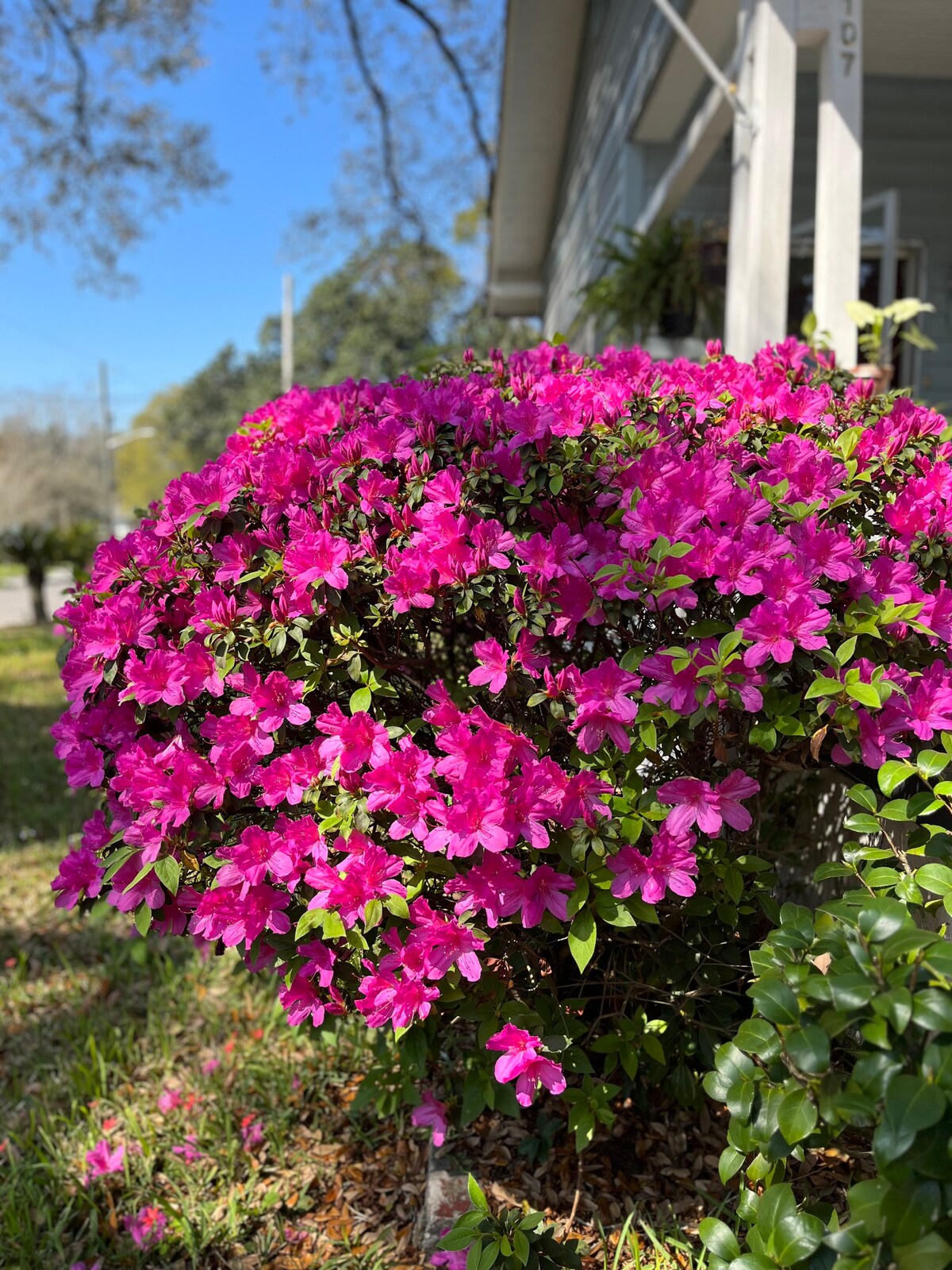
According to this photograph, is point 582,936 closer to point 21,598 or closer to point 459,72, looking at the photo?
point 459,72

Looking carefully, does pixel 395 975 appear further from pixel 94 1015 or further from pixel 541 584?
pixel 94 1015

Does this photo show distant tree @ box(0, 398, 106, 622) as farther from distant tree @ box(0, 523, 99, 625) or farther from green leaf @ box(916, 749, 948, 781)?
green leaf @ box(916, 749, 948, 781)

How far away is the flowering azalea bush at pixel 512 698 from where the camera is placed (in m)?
1.47

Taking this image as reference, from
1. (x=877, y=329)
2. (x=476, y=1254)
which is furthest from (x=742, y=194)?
(x=476, y=1254)

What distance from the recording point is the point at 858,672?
1.46 meters

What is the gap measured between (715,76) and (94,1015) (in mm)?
3864

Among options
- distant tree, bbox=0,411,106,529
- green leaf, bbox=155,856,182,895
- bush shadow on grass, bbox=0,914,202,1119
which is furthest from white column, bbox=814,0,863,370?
distant tree, bbox=0,411,106,529

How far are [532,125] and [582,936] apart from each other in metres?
9.63

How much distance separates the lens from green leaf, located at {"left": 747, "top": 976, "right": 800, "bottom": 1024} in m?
1.14

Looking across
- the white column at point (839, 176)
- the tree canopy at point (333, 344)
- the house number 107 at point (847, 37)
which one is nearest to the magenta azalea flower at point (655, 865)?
the white column at point (839, 176)

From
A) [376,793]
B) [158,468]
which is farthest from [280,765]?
[158,468]

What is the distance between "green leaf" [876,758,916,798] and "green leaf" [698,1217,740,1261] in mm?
652

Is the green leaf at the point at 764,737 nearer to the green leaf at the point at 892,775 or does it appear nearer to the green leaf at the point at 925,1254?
the green leaf at the point at 892,775

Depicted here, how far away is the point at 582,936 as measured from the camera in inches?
57.4
